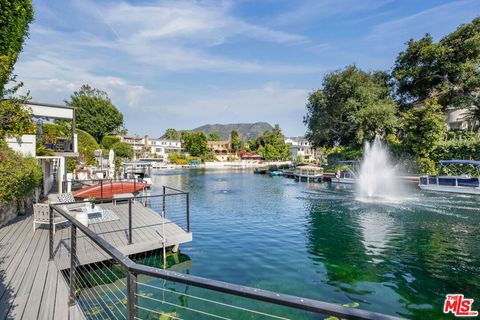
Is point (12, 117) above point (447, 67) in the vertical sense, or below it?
below

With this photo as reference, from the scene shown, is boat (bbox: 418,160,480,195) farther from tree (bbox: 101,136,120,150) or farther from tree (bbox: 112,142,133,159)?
tree (bbox: 101,136,120,150)

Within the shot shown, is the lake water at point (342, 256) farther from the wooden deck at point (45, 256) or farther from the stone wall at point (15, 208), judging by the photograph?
the stone wall at point (15, 208)

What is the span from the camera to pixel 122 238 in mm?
9227

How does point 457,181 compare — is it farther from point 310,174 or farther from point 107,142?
point 107,142

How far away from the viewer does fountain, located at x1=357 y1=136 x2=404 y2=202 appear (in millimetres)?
26047

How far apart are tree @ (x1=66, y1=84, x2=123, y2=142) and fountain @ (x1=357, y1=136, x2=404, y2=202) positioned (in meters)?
60.9

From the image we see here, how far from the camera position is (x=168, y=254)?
33.5 feet

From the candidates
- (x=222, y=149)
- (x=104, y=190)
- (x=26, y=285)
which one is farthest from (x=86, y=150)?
(x=222, y=149)

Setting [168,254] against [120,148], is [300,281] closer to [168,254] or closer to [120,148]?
[168,254]

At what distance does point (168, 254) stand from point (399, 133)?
43575mm

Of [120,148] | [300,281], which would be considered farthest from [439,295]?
[120,148]

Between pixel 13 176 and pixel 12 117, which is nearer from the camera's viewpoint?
pixel 13 176

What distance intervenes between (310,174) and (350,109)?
1146 cm

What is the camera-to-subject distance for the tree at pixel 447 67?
3838 cm
